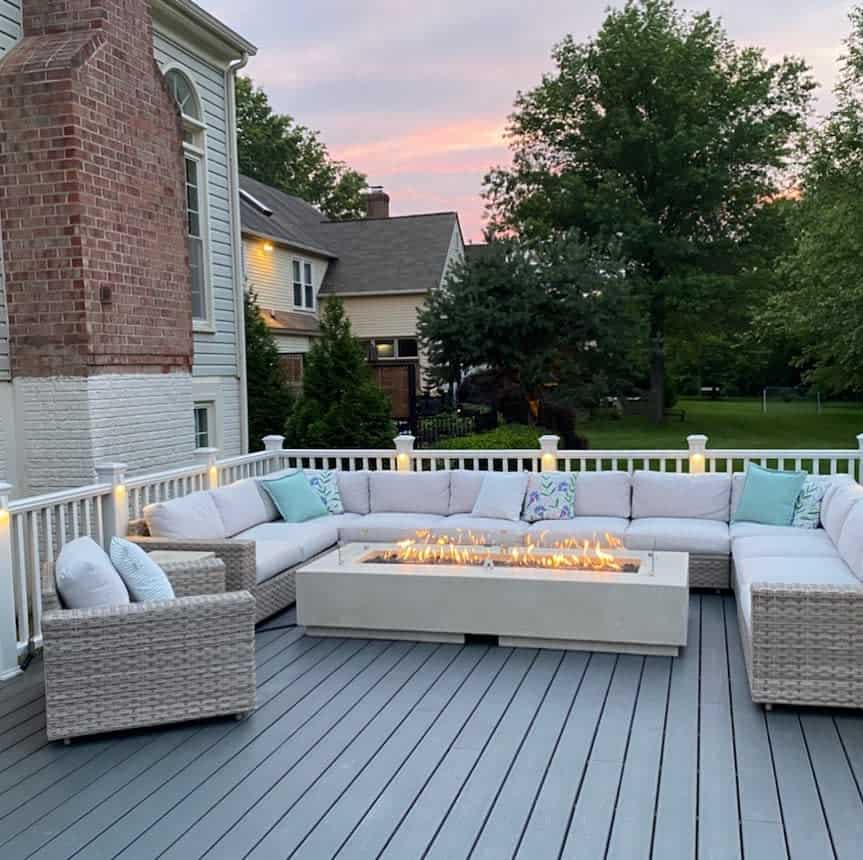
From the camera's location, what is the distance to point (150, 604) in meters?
3.89

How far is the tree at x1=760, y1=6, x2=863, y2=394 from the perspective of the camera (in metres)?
15.1

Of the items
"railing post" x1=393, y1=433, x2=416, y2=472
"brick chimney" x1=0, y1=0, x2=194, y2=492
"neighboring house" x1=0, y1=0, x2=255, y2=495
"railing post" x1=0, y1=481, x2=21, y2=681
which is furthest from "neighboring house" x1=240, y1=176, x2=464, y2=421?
"railing post" x1=0, y1=481, x2=21, y2=681

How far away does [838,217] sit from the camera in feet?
49.3

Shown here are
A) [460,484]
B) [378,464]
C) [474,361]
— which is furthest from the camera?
[474,361]

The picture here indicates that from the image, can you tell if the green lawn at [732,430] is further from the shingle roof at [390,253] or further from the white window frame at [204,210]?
the shingle roof at [390,253]

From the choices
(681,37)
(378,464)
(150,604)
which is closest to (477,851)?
(150,604)

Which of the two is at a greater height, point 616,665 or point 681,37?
point 681,37

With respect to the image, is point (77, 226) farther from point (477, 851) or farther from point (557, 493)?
point (477, 851)

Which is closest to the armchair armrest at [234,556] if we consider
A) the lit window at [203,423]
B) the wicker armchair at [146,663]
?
the wicker armchair at [146,663]

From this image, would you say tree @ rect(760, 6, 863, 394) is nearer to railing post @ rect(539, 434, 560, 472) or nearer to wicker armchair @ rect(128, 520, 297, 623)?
railing post @ rect(539, 434, 560, 472)

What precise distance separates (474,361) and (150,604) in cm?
1087

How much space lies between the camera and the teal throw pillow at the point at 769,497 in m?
6.21

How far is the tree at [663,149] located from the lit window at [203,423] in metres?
13.8

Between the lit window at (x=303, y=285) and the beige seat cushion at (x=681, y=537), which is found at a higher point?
the lit window at (x=303, y=285)
